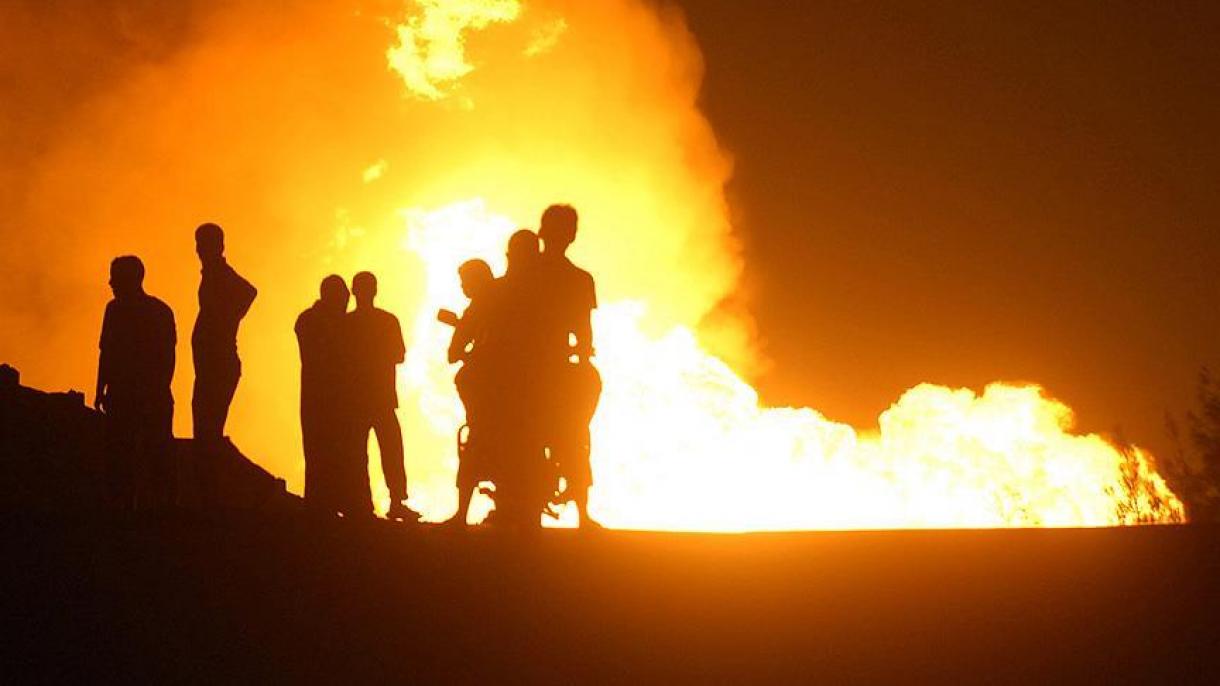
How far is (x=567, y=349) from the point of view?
9.08 meters

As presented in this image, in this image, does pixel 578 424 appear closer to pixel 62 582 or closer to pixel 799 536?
pixel 799 536

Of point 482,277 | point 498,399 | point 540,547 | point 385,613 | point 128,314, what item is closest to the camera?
point 385,613

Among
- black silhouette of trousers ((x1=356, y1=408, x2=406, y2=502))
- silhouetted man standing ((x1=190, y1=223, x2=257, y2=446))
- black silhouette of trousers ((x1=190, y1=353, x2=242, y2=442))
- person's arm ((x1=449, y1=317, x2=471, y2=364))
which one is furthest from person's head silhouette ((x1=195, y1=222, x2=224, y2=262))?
person's arm ((x1=449, y1=317, x2=471, y2=364))

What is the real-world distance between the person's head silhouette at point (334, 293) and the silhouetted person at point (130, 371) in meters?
1.28

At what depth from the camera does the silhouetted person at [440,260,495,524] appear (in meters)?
9.10

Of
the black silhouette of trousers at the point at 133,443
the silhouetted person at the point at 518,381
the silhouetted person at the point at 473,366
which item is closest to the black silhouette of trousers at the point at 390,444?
the black silhouette of trousers at the point at 133,443

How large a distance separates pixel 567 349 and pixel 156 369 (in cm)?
380

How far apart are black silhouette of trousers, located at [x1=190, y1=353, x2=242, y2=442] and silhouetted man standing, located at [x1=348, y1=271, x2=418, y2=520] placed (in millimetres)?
1067

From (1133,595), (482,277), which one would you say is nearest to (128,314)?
(482,277)

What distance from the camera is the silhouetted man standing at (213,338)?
11016mm

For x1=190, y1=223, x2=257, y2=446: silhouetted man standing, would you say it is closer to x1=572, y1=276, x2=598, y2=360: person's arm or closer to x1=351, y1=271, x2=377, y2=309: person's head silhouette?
x1=351, y1=271, x2=377, y2=309: person's head silhouette

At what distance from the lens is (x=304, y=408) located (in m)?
11.5

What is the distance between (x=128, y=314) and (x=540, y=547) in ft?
14.7

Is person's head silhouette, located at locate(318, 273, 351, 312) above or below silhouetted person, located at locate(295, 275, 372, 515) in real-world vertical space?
above
